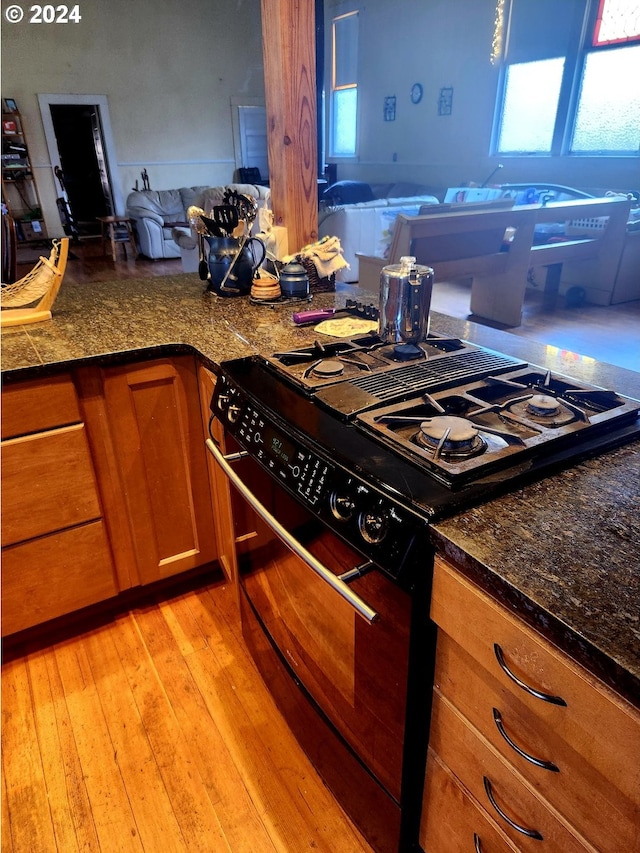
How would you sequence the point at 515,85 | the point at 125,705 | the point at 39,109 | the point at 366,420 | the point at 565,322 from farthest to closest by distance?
the point at 39,109
the point at 515,85
the point at 565,322
the point at 125,705
the point at 366,420

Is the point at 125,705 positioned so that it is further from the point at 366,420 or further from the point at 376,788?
the point at 366,420

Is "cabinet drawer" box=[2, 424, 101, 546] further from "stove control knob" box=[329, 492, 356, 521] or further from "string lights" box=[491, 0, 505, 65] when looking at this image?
"string lights" box=[491, 0, 505, 65]

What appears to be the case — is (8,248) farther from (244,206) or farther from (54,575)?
(54,575)

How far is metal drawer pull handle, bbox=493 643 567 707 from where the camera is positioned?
63cm

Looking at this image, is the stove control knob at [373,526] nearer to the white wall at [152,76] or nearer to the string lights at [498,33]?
the string lights at [498,33]

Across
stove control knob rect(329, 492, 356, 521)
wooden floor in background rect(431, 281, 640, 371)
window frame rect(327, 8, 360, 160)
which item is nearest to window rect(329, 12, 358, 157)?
window frame rect(327, 8, 360, 160)

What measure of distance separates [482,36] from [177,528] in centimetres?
720

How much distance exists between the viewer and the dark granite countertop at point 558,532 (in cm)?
58

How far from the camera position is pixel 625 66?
17.6 feet

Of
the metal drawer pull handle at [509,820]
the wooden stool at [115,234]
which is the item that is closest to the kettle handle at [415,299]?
the metal drawer pull handle at [509,820]

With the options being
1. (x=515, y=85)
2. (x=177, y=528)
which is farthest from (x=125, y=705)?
(x=515, y=85)

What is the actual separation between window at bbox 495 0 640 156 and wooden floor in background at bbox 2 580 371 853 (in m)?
6.09

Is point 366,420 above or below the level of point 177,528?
above

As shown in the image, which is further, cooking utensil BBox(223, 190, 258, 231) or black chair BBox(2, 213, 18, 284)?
black chair BBox(2, 213, 18, 284)
